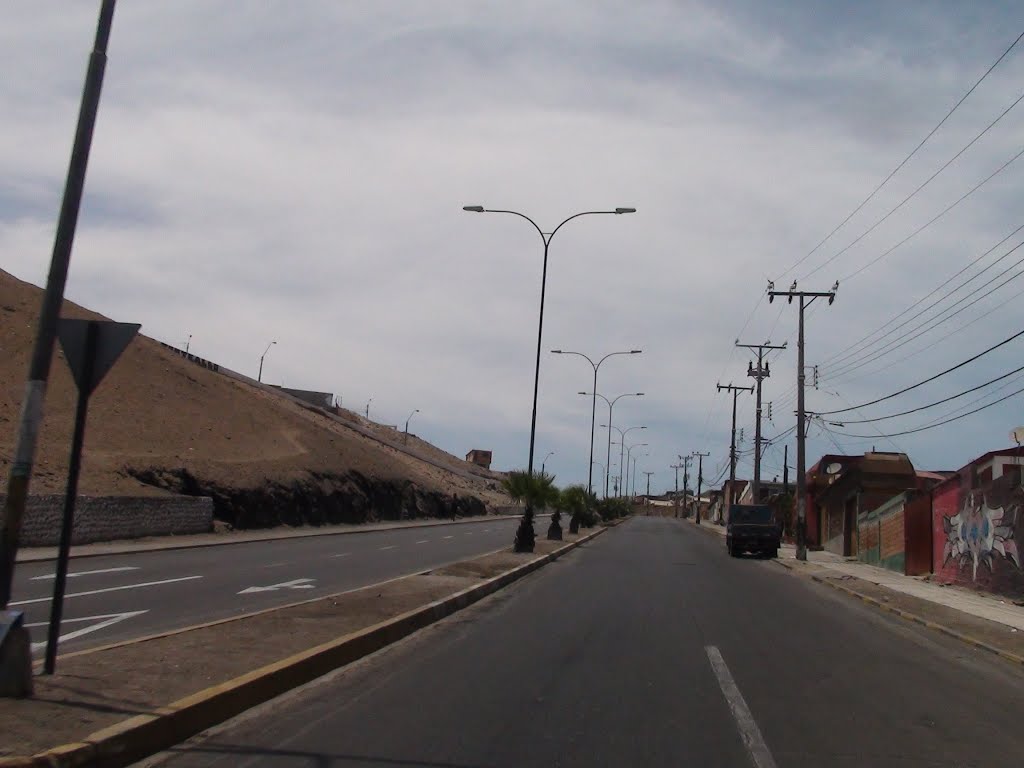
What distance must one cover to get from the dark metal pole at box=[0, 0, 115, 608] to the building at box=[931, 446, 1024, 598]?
67.8 ft

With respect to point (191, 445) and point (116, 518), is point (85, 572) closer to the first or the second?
point (116, 518)

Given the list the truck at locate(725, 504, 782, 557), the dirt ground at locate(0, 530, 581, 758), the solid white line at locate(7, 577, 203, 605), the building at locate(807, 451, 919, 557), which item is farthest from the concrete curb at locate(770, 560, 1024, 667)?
the building at locate(807, 451, 919, 557)

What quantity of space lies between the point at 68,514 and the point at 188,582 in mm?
11295

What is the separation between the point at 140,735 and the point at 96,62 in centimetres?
→ 539

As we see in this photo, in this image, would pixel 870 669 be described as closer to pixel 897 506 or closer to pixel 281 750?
pixel 281 750

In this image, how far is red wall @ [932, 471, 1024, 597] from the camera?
2230cm

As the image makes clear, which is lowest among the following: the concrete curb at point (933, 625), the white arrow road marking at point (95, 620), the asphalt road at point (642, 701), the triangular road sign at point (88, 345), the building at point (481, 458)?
Answer: the white arrow road marking at point (95, 620)

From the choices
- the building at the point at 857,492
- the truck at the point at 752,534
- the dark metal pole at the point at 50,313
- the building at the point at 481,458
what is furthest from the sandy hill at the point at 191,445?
the building at the point at 481,458

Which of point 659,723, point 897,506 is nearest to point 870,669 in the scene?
point 659,723

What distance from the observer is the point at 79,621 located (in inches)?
496

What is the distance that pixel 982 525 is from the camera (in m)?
24.4

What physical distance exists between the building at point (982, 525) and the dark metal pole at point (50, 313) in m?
20.7

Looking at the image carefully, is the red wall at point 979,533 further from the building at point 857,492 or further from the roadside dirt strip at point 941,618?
the building at point 857,492

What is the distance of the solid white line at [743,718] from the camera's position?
7168 mm
